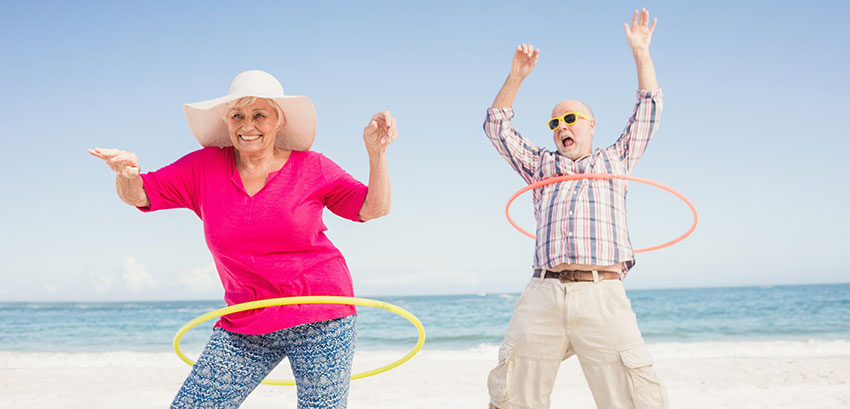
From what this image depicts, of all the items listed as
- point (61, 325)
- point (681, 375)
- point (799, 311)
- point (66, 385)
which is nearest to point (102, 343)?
point (61, 325)

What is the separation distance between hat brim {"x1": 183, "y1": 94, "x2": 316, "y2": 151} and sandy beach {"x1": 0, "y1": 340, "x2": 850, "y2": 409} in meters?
4.50

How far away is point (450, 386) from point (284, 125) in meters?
5.92

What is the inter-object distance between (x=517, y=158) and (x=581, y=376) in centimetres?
548

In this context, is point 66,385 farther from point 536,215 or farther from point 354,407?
point 536,215

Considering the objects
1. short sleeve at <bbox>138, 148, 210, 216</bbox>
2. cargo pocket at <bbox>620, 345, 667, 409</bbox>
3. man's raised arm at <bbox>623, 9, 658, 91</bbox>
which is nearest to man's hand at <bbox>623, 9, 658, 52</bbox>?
man's raised arm at <bbox>623, 9, 658, 91</bbox>

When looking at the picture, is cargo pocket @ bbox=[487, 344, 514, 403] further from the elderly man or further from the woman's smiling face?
the woman's smiling face

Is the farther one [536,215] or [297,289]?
[536,215]

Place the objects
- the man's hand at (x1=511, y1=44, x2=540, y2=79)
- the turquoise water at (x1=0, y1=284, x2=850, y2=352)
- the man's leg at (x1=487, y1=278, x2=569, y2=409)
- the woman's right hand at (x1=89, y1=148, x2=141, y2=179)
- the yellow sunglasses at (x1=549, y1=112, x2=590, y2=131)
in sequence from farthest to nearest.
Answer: the turquoise water at (x1=0, y1=284, x2=850, y2=352)
the man's hand at (x1=511, y1=44, x2=540, y2=79)
the yellow sunglasses at (x1=549, y1=112, x2=590, y2=131)
the man's leg at (x1=487, y1=278, x2=569, y2=409)
the woman's right hand at (x1=89, y1=148, x2=141, y2=179)

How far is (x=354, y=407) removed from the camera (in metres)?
7.12

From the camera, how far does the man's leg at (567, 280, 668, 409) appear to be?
3.37m

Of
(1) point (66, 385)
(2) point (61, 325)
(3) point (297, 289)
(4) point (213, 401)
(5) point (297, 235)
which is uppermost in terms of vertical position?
(5) point (297, 235)

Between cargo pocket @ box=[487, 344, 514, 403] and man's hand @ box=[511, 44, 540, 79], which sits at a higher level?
man's hand @ box=[511, 44, 540, 79]

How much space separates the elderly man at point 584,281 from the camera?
11.2 ft

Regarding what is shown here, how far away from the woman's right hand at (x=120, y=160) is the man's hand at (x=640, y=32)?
2.92 meters
